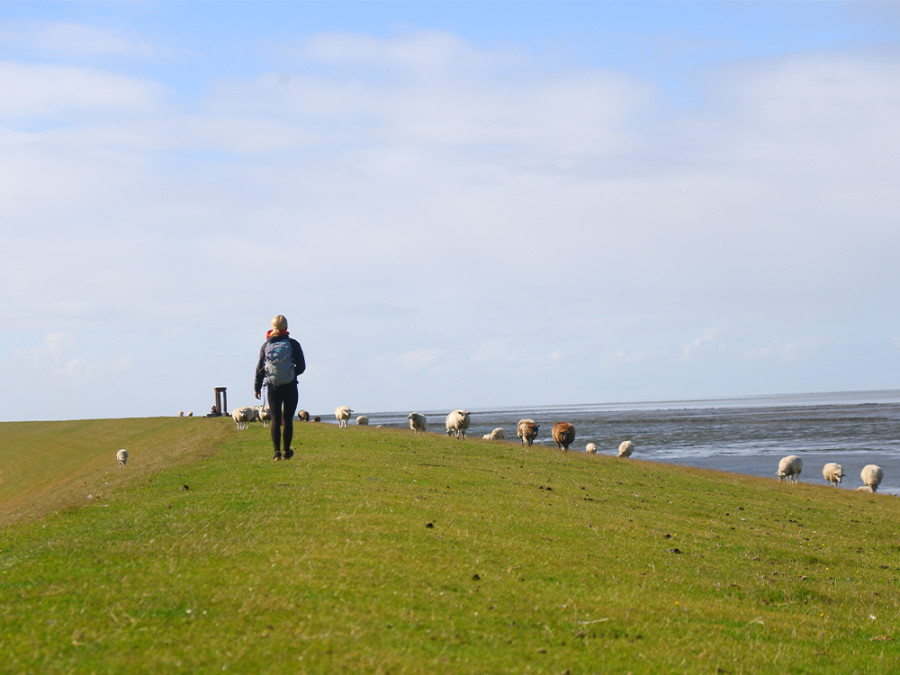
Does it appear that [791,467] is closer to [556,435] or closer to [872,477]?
[872,477]

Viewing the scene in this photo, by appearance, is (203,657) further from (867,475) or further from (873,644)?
(867,475)

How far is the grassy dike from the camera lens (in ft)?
25.2

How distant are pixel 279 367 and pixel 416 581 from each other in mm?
9758

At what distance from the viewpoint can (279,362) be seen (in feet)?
61.3

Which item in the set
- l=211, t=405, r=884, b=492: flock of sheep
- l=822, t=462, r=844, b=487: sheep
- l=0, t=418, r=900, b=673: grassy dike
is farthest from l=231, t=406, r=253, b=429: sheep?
l=822, t=462, r=844, b=487: sheep

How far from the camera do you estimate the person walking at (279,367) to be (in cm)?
1872

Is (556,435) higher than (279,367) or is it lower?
lower

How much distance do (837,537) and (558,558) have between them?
1167 centimetres

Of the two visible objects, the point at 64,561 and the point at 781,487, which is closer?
the point at 64,561

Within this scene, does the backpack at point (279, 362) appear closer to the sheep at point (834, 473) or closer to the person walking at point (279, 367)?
the person walking at point (279, 367)

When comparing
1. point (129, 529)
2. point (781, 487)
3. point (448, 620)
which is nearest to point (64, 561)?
point (129, 529)

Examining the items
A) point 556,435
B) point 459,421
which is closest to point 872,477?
point 556,435

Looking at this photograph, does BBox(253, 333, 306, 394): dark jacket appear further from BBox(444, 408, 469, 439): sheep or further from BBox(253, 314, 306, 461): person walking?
BBox(444, 408, 469, 439): sheep

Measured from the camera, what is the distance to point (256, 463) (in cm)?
2155
